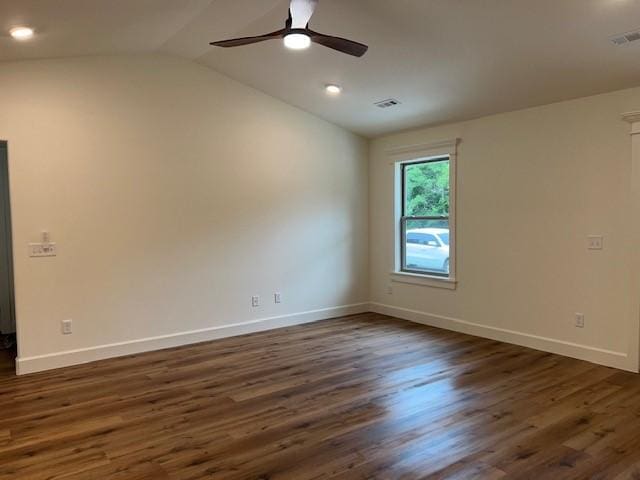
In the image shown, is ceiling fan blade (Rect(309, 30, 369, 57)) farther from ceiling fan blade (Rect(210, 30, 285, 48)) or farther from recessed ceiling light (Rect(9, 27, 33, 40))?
recessed ceiling light (Rect(9, 27, 33, 40))

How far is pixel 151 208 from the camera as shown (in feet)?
→ 15.8

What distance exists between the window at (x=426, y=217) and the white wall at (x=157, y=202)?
975 mm

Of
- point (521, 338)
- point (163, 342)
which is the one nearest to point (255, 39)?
point (163, 342)

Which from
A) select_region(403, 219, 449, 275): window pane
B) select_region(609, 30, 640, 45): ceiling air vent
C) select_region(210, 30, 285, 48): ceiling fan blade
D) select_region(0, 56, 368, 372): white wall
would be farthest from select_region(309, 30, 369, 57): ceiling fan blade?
select_region(403, 219, 449, 275): window pane

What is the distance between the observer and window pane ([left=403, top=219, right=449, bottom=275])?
5.87 metres

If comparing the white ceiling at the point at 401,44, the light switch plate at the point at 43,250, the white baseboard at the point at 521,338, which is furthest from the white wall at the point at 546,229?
the light switch plate at the point at 43,250

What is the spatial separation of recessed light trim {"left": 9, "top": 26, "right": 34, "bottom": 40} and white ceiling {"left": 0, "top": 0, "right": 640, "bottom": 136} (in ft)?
0.23

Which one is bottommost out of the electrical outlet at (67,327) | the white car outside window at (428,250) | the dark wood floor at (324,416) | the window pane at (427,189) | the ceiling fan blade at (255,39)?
the dark wood floor at (324,416)

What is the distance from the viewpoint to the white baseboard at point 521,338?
4.19 m

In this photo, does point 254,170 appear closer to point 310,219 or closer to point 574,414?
point 310,219

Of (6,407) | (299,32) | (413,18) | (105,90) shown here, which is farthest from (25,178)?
(413,18)

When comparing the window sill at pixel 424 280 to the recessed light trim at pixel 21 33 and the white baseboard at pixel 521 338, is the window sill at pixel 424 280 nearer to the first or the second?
the white baseboard at pixel 521 338

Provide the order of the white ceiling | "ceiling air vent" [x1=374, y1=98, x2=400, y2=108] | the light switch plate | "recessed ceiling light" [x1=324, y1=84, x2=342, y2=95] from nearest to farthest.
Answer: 1. the white ceiling
2. the light switch plate
3. "recessed ceiling light" [x1=324, y1=84, x2=342, y2=95]
4. "ceiling air vent" [x1=374, y1=98, x2=400, y2=108]

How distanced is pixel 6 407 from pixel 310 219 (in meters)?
3.76
